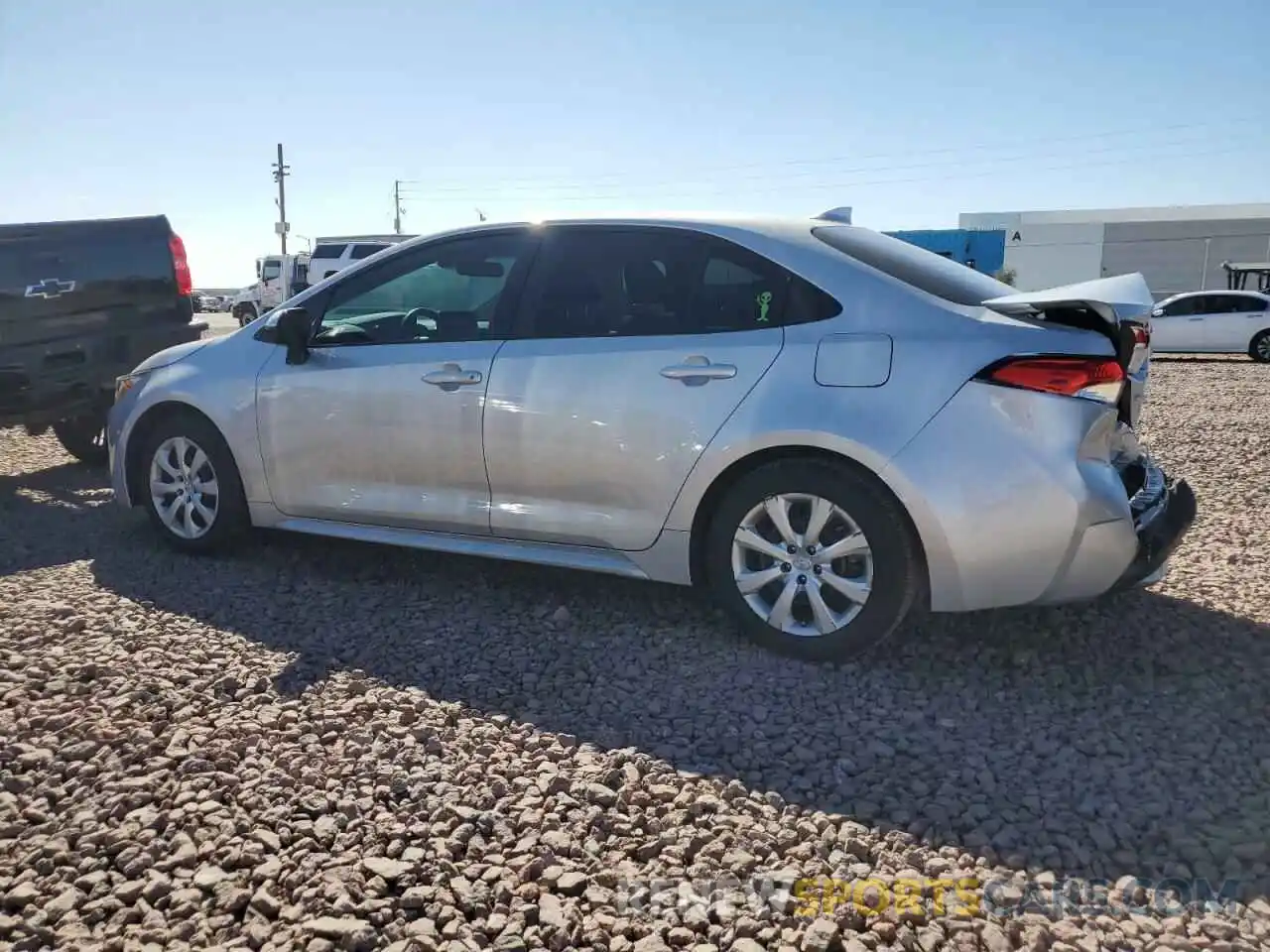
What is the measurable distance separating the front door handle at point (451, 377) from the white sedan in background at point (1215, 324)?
56.3 feet

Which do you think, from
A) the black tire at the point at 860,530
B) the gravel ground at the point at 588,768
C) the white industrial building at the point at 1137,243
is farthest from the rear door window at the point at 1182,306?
the white industrial building at the point at 1137,243

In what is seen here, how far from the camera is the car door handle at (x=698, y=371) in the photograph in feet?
12.5

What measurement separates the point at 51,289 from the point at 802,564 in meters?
5.92

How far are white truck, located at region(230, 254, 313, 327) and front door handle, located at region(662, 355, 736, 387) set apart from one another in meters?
27.7

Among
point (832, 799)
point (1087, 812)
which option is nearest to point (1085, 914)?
point (1087, 812)

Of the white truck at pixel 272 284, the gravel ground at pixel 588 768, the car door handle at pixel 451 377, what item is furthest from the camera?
the white truck at pixel 272 284

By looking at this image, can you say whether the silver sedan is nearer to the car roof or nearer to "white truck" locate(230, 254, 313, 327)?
the car roof

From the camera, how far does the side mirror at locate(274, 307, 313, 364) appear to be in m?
4.71

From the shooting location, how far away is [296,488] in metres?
4.82

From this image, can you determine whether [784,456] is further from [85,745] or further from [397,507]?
[85,745]

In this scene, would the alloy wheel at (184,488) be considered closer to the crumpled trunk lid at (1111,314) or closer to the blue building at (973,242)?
the crumpled trunk lid at (1111,314)

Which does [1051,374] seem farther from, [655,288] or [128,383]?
[128,383]

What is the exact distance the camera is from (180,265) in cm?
764

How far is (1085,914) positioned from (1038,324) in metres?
1.95
